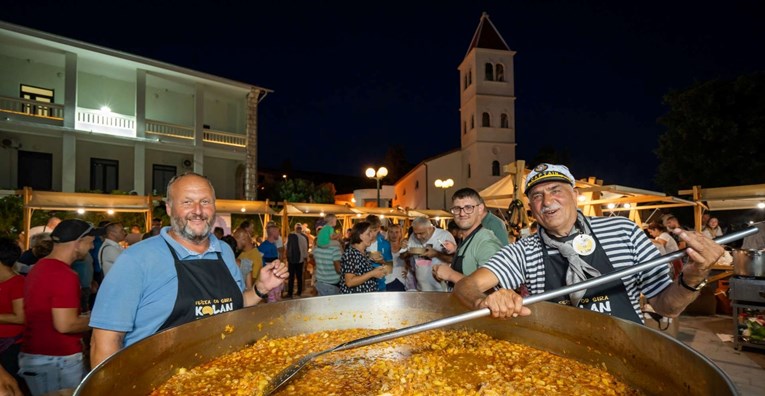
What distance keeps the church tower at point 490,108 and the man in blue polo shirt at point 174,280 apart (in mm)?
31900

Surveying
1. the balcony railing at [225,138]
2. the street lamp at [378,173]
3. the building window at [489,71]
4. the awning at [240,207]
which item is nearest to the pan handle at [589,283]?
the street lamp at [378,173]

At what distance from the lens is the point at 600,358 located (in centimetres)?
207

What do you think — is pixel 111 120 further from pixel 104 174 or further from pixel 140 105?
pixel 104 174

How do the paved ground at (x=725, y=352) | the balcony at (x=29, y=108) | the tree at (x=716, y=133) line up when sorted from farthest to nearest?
the tree at (x=716, y=133) → the balcony at (x=29, y=108) → the paved ground at (x=725, y=352)

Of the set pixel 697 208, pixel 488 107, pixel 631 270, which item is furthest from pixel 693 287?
pixel 488 107

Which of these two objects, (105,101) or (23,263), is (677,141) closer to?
(23,263)

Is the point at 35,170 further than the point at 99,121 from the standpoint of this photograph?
No

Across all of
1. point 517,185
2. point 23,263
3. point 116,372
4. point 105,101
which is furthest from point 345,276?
point 105,101

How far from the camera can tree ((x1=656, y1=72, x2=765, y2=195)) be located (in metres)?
22.8

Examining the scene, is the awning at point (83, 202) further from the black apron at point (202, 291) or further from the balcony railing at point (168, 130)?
the balcony railing at point (168, 130)

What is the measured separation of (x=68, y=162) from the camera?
56.1 feet

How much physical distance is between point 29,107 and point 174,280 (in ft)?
67.9

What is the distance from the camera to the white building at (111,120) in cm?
1688

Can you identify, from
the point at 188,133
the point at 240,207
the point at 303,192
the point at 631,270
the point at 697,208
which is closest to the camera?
the point at 631,270
